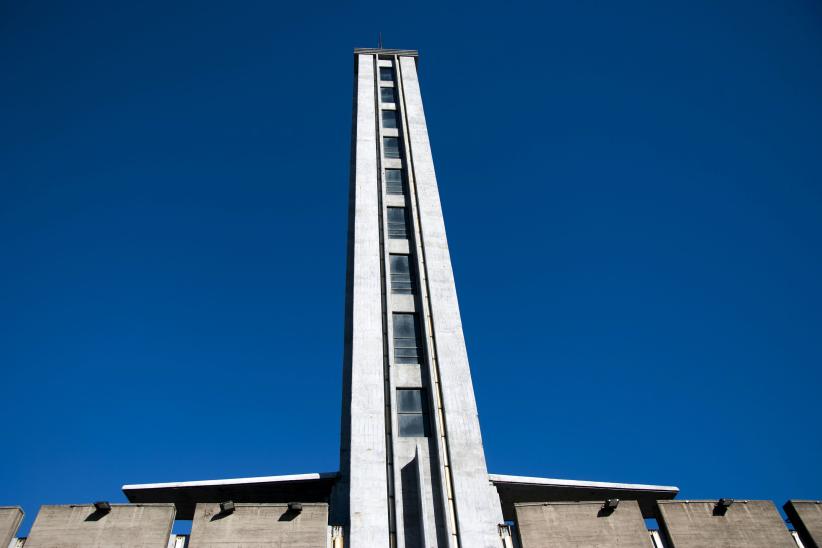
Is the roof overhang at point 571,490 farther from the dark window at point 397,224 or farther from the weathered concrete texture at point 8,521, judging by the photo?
the weathered concrete texture at point 8,521

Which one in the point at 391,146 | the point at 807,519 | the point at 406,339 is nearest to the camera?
the point at 807,519

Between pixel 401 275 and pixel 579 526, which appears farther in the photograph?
pixel 401 275

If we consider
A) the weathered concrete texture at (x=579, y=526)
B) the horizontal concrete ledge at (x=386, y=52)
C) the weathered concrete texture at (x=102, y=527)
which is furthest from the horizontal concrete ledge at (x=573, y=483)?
the horizontal concrete ledge at (x=386, y=52)

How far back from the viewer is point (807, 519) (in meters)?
17.9

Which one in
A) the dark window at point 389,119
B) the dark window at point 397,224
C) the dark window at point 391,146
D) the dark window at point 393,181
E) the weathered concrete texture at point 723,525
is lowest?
the weathered concrete texture at point 723,525

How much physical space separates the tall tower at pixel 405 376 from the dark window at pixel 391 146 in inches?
4.1

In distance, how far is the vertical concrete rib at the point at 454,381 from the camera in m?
18.7

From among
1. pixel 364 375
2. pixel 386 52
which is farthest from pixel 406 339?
pixel 386 52

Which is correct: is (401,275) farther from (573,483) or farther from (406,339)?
(573,483)

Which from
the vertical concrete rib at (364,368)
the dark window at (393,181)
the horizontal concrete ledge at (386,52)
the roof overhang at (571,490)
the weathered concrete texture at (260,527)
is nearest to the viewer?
the weathered concrete texture at (260,527)

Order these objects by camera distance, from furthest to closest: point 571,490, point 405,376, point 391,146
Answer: point 391,146 → point 405,376 → point 571,490

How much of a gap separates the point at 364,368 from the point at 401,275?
5.52 meters

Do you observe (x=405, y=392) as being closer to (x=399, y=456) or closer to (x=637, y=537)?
(x=399, y=456)

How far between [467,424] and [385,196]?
1347 centimetres
